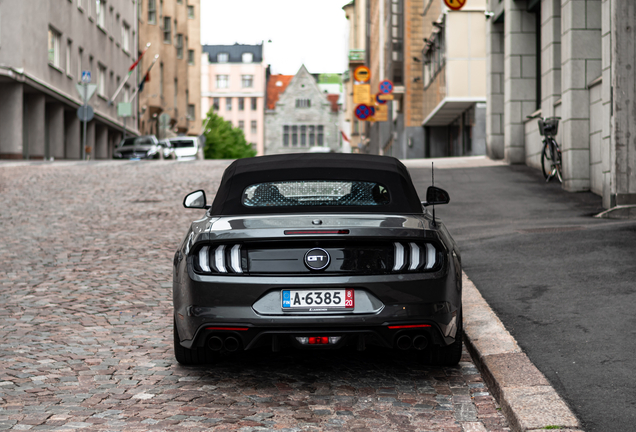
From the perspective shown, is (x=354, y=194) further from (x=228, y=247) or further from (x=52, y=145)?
(x=52, y=145)

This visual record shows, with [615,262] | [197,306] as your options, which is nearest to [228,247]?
[197,306]

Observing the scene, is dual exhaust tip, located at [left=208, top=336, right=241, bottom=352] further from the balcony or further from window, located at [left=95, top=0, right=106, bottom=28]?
the balcony

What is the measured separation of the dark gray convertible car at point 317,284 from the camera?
16.0ft

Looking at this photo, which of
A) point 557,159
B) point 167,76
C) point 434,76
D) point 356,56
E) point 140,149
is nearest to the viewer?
point 557,159

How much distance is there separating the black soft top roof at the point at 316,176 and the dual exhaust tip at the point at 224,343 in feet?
2.81

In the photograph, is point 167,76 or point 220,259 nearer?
point 220,259

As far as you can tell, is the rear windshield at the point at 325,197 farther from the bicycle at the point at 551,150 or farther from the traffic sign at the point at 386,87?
the traffic sign at the point at 386,87

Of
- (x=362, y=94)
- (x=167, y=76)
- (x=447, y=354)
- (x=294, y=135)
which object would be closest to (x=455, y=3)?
(x=447, y=354)

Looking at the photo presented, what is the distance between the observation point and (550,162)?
17.0 m

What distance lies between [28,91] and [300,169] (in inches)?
1358

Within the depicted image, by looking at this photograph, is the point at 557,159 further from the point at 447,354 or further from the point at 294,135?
the point at 294,135

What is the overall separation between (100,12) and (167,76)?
61.9ft

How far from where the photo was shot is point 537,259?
355 inches

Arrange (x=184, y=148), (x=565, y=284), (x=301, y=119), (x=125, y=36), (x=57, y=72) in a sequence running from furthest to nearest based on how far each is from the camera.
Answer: (x=301, y=119) → (x=125, y=36) → (x=184, y=148) → (x=57, y=72) → (x=565, y=284)
